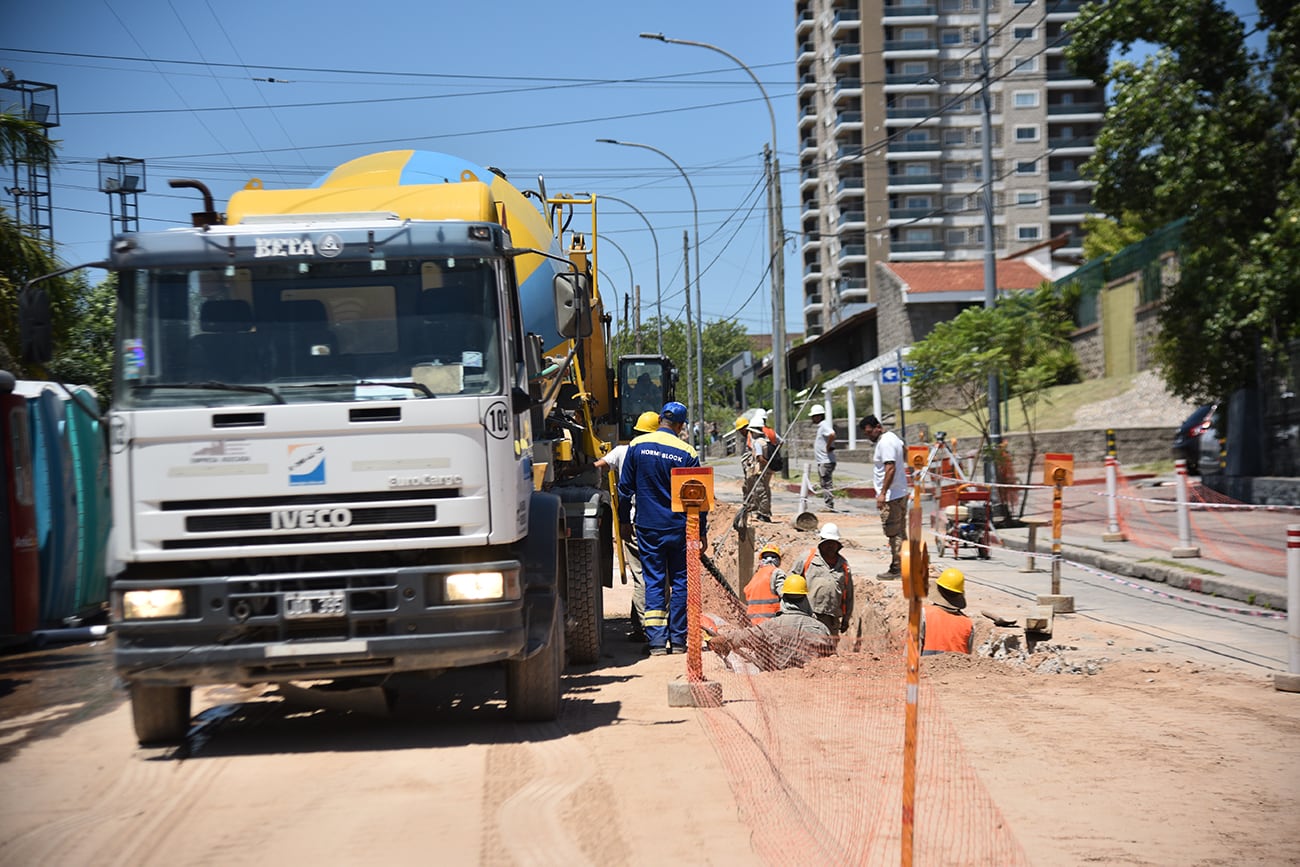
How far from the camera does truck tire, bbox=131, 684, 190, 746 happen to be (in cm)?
709

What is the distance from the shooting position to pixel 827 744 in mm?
6863

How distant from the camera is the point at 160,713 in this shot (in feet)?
23.4

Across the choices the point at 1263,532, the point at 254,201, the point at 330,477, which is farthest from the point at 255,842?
the point at 1263,532

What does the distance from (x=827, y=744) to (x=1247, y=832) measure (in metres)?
2.22

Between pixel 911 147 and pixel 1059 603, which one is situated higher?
pixel 911 147

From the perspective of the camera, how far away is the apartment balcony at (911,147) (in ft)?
260

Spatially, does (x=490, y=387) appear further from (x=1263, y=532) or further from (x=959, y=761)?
(x=1263, y=532)

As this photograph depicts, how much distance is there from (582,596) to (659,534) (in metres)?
0.99

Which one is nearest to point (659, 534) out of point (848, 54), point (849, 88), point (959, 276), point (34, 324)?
point (34, 324)

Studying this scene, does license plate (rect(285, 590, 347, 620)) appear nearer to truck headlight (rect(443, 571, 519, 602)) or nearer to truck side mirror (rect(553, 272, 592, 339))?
truck headlight (rect(443, 571, 519, 602))

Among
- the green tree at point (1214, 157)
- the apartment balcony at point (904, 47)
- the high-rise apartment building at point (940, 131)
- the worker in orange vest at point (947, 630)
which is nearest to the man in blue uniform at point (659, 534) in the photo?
the worker in orange vest at point (947, 630)

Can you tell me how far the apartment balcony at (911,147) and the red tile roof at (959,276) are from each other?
2439 cm

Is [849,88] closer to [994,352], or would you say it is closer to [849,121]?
[849,121]

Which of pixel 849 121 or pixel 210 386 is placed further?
pixel 849 121
